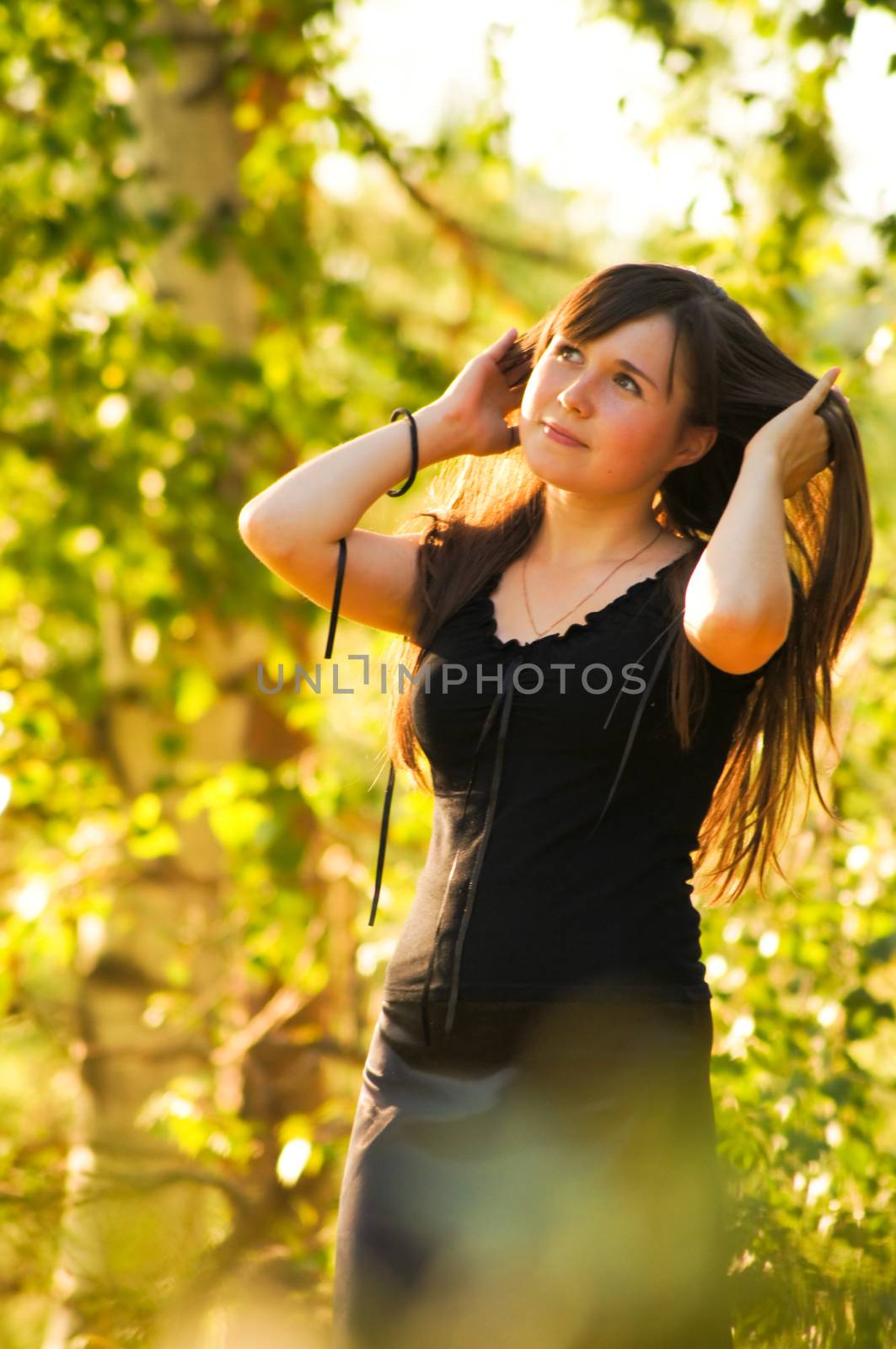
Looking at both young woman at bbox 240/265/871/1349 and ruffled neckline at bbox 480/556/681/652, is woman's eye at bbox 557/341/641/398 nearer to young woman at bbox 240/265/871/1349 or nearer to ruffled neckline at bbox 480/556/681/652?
young woman at bbox 240/265/871/1349

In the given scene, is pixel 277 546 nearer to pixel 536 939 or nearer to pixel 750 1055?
pixel 536 939

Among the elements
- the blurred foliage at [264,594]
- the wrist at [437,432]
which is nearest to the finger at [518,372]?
the wrist at [437,432]

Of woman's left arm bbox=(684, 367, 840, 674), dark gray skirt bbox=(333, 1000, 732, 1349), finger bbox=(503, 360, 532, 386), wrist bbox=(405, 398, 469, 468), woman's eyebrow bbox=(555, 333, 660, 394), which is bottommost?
dark gray skirt bbox=(333, 1000, 732, 1349)

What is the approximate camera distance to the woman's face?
1711 mm

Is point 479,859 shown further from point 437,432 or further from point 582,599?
point 437,432

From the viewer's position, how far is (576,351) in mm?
1752

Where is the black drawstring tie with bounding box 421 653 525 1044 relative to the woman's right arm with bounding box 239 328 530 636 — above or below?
below

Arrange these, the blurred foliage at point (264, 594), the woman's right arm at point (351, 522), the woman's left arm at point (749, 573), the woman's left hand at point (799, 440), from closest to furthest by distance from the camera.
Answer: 1. the woman's left arm at point (749, 573)
2. the woman's left hand at point (799, 440)
3. the woman's right arm at point (351, 522)
4. the blurred foliage at point (264, 594)

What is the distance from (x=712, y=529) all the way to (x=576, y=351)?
0.32m

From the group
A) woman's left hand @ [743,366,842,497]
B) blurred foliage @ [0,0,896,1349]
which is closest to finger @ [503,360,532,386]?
woman's left hand @ [743,366,842,497]

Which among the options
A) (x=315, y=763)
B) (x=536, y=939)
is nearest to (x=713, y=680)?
(x=536, y=939)

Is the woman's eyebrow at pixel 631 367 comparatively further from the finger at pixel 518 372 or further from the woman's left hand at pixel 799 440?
the finger at pixel 518 372

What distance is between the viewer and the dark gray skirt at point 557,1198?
1559mm

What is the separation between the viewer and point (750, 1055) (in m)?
2.62
